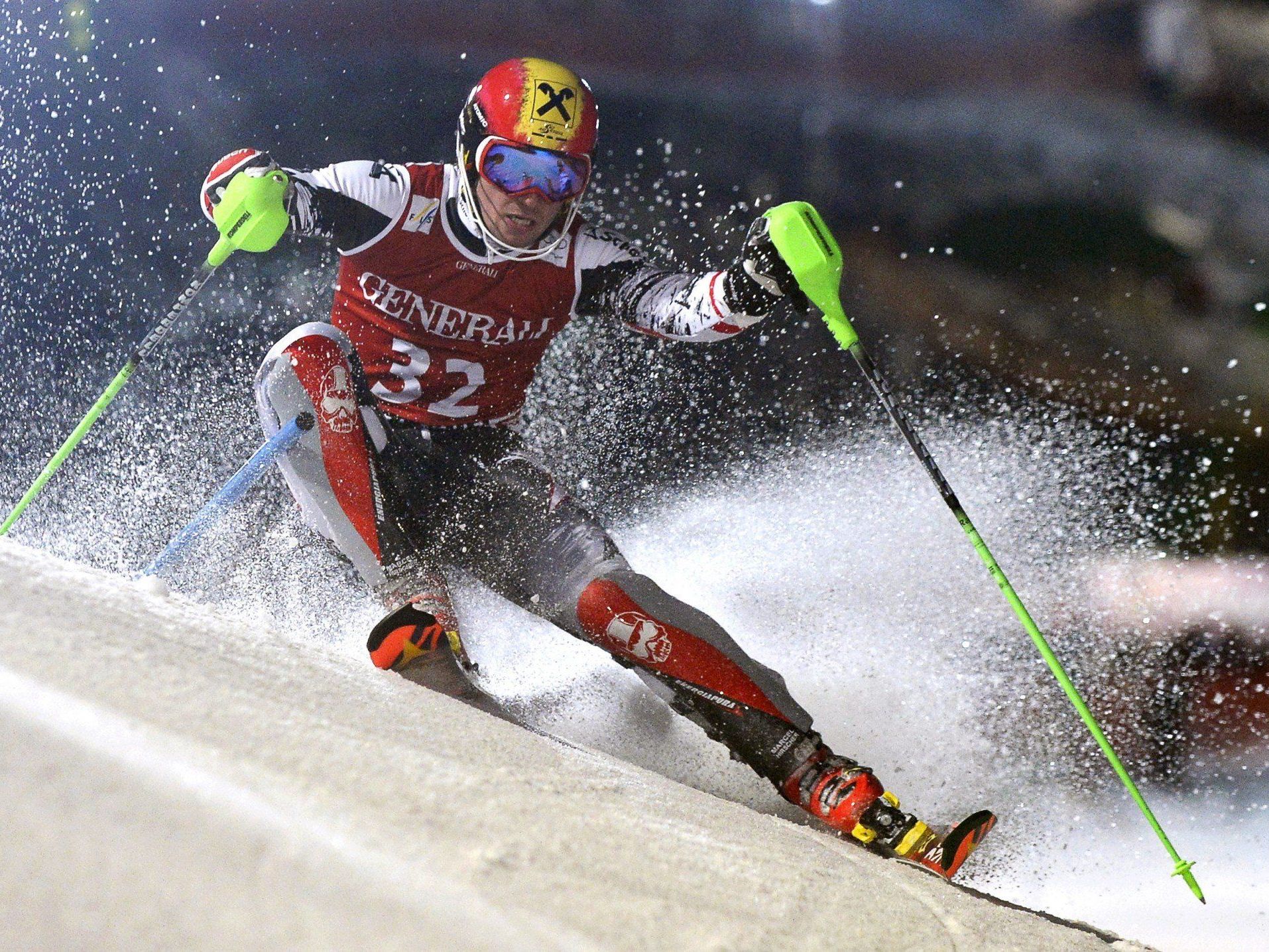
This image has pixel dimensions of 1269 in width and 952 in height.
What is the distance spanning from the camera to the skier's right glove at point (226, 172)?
1.82 m

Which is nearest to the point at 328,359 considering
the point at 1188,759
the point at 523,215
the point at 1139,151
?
the point at 523,215

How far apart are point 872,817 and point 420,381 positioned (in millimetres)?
1226

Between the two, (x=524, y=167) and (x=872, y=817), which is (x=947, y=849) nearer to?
(x=872, y=817)

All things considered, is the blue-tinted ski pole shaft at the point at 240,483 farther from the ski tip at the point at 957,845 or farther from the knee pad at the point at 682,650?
the ski tip at the point at 957,845

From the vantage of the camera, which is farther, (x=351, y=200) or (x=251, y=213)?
(x=351, y=200)

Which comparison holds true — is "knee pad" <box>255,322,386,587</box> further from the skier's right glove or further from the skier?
the skier's right glove

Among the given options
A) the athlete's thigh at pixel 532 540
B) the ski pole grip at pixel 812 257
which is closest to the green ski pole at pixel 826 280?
the ski pole grip at pixel 812 257

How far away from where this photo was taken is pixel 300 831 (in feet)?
1.64

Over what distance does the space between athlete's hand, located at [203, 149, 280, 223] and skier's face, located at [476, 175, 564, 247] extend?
41 centimetres

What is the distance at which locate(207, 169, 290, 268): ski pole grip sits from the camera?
5.73 ft

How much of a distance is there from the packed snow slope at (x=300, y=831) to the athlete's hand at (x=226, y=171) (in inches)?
41.2

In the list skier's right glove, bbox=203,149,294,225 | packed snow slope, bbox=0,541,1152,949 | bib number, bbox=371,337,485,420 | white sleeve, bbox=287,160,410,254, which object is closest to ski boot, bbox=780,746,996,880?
packed snow slope, bbox=0,541,1152,949

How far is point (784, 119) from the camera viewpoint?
2664mm

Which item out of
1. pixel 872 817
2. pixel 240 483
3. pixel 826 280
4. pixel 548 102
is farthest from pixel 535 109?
pixel 872 817
